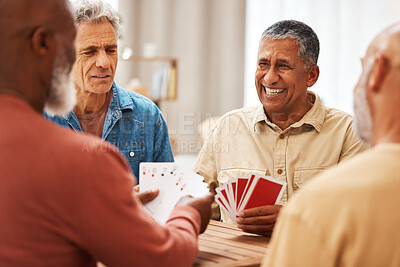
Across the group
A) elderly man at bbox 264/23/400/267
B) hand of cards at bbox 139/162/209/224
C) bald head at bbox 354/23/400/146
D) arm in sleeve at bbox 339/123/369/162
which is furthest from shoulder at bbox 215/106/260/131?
elderly man at bbox 264/23/400/267

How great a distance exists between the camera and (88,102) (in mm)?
2504

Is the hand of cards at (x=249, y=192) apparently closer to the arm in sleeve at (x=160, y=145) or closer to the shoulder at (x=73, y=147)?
the arm in sleeve at (x=160, y=145)

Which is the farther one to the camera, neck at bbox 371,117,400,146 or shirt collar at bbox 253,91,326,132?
shirt collar at bbox 253,91,326,132

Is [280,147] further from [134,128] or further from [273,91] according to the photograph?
[134,128]

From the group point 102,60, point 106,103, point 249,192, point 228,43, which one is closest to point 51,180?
point 249,192

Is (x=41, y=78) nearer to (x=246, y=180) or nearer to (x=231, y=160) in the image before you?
(x=246, y=180)

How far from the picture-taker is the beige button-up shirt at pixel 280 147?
2439 mm

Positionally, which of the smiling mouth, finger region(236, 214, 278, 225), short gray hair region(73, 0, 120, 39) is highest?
short gray hair region(73, 0, 120, 39)

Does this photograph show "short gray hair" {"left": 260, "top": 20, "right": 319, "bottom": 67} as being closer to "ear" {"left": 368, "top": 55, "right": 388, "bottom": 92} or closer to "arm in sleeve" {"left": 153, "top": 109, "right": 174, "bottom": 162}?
"arm in sleeve" {"left": 153, "top": 109, "right": 174, "bottom": 162}

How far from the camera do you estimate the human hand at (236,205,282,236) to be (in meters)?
1.88

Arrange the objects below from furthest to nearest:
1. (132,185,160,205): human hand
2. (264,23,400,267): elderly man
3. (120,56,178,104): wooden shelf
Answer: (120,56,178,104): wooden shelf → (132,185,160,205): human hand → (264,23,400,267): elderly man

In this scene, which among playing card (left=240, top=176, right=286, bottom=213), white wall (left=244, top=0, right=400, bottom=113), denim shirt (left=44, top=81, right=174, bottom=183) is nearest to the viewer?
playing card (left=240, top=176, right=286, bottom=213)

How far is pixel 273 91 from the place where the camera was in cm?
251

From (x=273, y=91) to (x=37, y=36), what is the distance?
5.00 feet
